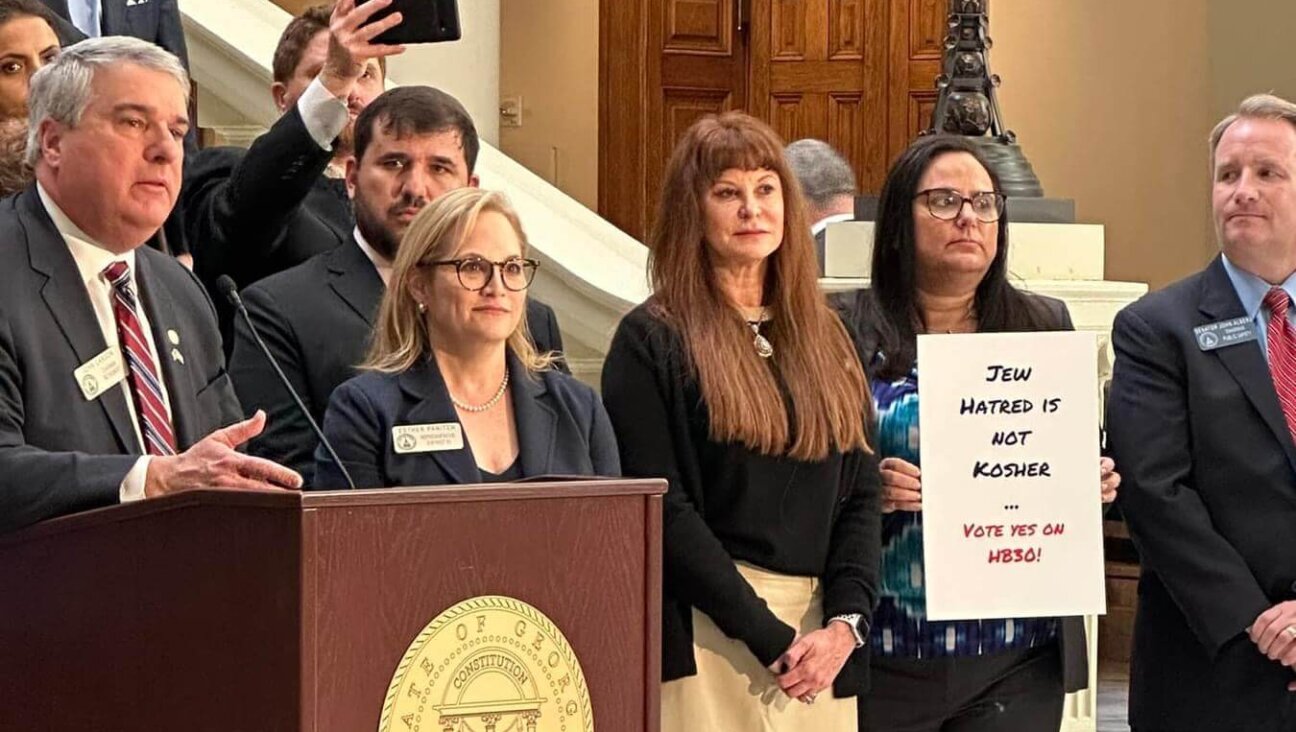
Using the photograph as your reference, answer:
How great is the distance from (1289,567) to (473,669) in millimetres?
1811

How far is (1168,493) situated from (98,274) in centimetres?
180

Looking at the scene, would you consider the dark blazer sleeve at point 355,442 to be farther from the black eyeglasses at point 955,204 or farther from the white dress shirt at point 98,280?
the black eyeglasses at point 955,204

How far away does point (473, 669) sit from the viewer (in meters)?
2.05

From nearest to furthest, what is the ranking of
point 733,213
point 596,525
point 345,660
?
point 345,660
point 596,525
point 733,213

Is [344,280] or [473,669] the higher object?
[344,280]

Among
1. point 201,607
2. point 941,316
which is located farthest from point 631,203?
point 201,607

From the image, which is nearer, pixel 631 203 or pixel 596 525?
pixel 596 525

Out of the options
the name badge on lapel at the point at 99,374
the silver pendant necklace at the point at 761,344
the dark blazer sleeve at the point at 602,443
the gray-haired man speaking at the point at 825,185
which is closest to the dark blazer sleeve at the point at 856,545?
the silver pendant necklace at the point at 761,344

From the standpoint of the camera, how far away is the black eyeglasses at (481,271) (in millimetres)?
2875

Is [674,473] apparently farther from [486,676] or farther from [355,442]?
[486,676]

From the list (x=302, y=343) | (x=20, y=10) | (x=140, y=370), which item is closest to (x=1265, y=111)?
(x=302, y=343)

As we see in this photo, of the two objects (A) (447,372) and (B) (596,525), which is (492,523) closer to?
(B) (596,525)

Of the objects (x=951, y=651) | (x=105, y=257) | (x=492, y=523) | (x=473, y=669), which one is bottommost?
(x=951, y=651)

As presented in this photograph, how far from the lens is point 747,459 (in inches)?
124
